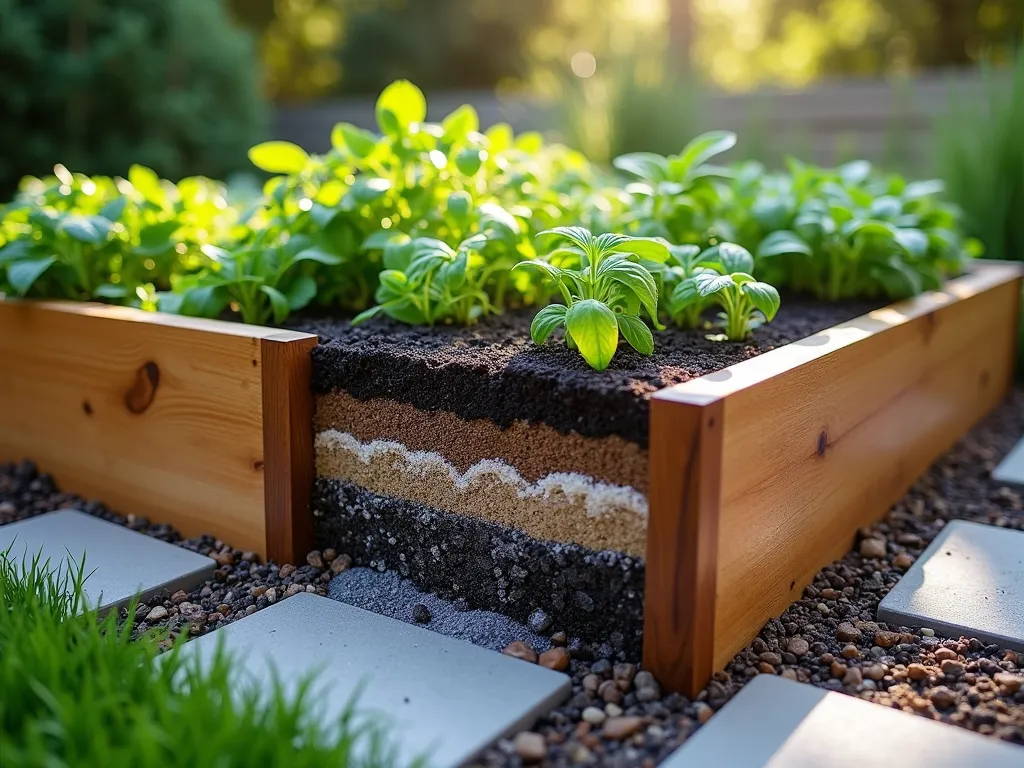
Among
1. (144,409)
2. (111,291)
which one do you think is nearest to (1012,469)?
(144,409)

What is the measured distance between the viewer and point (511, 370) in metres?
1.44

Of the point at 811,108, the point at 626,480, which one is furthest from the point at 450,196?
the point at 811,108

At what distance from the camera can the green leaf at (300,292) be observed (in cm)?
193

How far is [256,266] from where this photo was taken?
197 centimetres

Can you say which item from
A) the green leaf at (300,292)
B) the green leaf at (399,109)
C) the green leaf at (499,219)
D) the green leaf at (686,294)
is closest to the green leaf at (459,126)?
the green leaf at (399,109)

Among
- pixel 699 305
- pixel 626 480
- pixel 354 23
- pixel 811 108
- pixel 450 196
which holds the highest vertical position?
pixel 354 23

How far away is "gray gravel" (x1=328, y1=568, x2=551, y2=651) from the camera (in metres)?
1.46

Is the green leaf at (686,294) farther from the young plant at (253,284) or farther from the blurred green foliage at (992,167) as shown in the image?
the blurred green foliage at (992,167)

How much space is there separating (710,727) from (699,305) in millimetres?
885

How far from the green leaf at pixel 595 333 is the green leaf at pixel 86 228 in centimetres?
112

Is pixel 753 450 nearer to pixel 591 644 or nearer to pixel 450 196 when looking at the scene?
pixel 591 644

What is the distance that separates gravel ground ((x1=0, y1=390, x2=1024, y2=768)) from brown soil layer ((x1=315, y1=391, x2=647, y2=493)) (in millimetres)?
256

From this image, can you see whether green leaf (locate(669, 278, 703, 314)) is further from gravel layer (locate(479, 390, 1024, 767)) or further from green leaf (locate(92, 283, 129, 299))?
green leaf (locate(92, 283, 129, 299))

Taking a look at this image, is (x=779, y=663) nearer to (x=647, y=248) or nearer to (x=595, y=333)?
(x=595, y=333)
